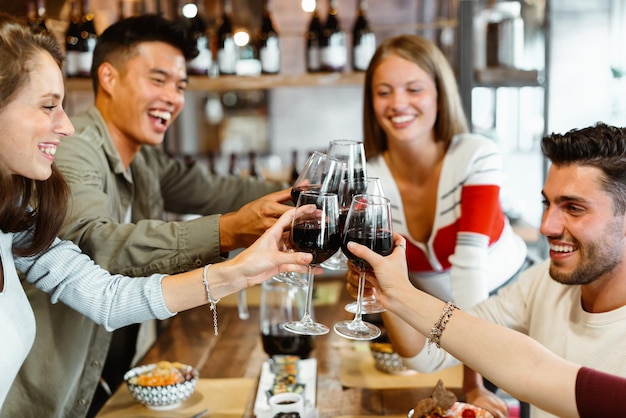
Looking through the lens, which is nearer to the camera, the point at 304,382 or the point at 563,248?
the point at 563,248

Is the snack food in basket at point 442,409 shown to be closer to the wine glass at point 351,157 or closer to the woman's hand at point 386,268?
the woman's hand at point 386,268

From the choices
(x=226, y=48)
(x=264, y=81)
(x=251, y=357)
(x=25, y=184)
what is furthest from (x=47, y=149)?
(x=226, y=48)

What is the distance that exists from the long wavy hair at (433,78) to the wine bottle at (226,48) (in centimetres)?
87

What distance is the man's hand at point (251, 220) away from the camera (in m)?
1.58

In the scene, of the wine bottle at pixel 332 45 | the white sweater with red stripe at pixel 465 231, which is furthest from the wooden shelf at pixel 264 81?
the white sweater with red stripe at pixel 465 231

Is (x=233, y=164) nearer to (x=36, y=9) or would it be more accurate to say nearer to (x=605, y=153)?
(x=36, y=9)

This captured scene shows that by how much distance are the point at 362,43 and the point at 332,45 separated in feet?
0.80

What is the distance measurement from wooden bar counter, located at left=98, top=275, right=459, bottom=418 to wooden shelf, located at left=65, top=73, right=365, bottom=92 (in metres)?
0.85

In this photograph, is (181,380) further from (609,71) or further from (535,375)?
(609,71)

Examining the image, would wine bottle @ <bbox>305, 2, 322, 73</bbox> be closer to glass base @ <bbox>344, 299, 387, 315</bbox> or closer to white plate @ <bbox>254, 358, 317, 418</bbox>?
white plate @ <bbox>254, 358, 317, 418</bbox>

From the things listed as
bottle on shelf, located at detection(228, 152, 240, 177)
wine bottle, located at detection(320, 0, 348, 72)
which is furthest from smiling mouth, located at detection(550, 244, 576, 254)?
bottle on shelf, located at detection(228, 152, 240, 177)

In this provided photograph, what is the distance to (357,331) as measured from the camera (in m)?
1.39

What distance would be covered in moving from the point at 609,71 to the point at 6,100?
19.8ft

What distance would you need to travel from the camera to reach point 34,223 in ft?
5.10
